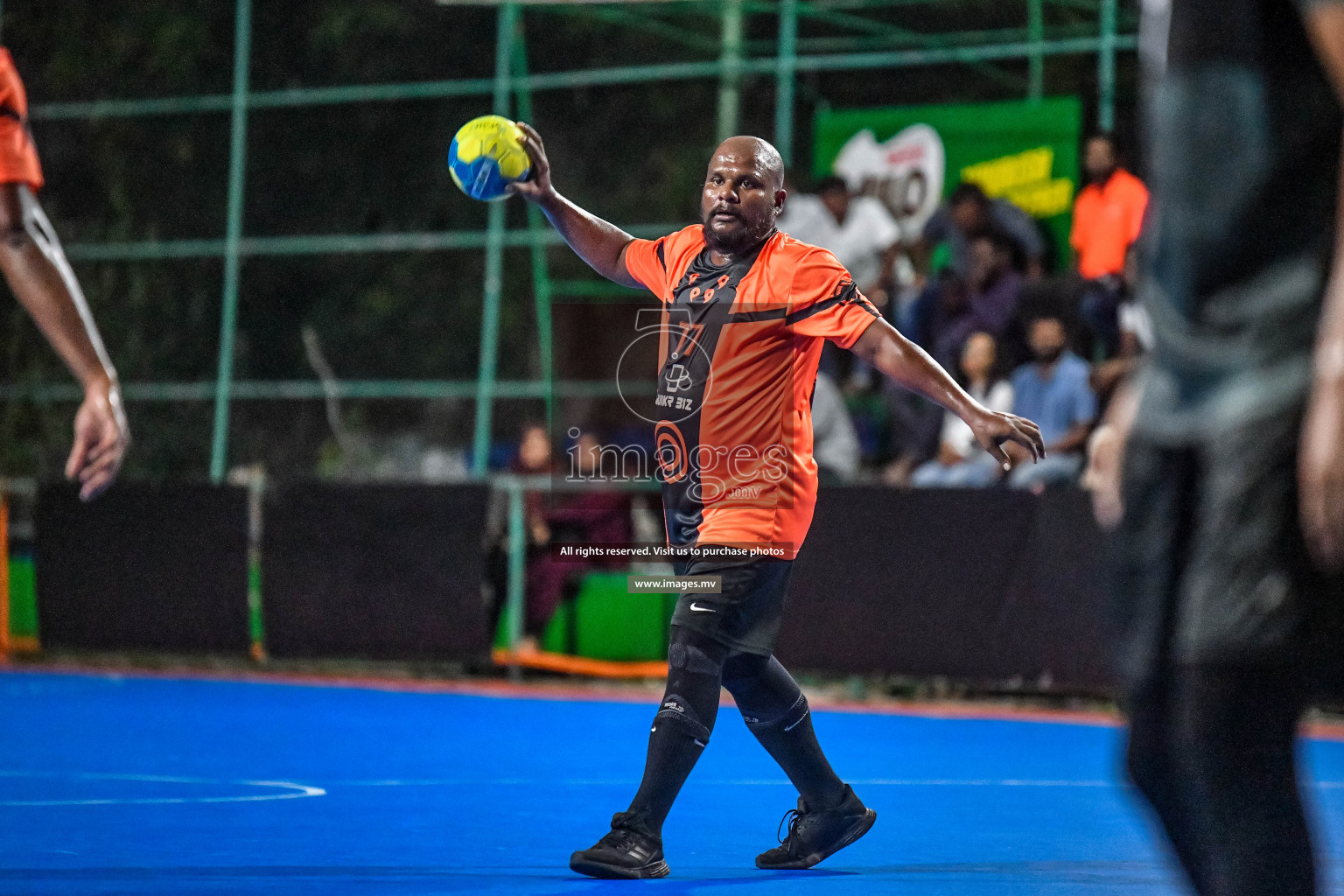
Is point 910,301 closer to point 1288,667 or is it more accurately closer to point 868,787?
point 868,787

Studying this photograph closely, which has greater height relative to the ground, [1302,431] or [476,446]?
[1302,431]

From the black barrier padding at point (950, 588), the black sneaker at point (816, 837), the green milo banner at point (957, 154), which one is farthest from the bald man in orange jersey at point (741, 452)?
the green milo banner at point (957, 154)

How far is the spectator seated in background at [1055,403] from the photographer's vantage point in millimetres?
12164

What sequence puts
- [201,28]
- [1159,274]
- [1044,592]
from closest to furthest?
[1159,274] → [1044,592] → [201,28]

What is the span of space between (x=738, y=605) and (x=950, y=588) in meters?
6.31

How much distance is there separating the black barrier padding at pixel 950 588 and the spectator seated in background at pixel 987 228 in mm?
2415

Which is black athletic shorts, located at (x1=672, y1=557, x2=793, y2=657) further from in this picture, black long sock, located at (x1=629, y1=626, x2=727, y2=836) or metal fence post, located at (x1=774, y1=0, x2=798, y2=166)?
metal fence post, located at (x1=774, y1=0, x2=798, y2=166)

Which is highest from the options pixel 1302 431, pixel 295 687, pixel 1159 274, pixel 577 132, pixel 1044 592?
pixel 577 132

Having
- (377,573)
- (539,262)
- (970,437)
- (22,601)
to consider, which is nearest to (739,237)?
(970,437)

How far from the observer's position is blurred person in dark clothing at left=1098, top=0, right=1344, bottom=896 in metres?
2.61

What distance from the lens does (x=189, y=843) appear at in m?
6.13

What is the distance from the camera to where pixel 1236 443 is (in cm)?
263

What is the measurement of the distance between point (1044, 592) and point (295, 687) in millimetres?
5329

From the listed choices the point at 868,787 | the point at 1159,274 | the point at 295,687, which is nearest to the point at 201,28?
the point at 295,687
